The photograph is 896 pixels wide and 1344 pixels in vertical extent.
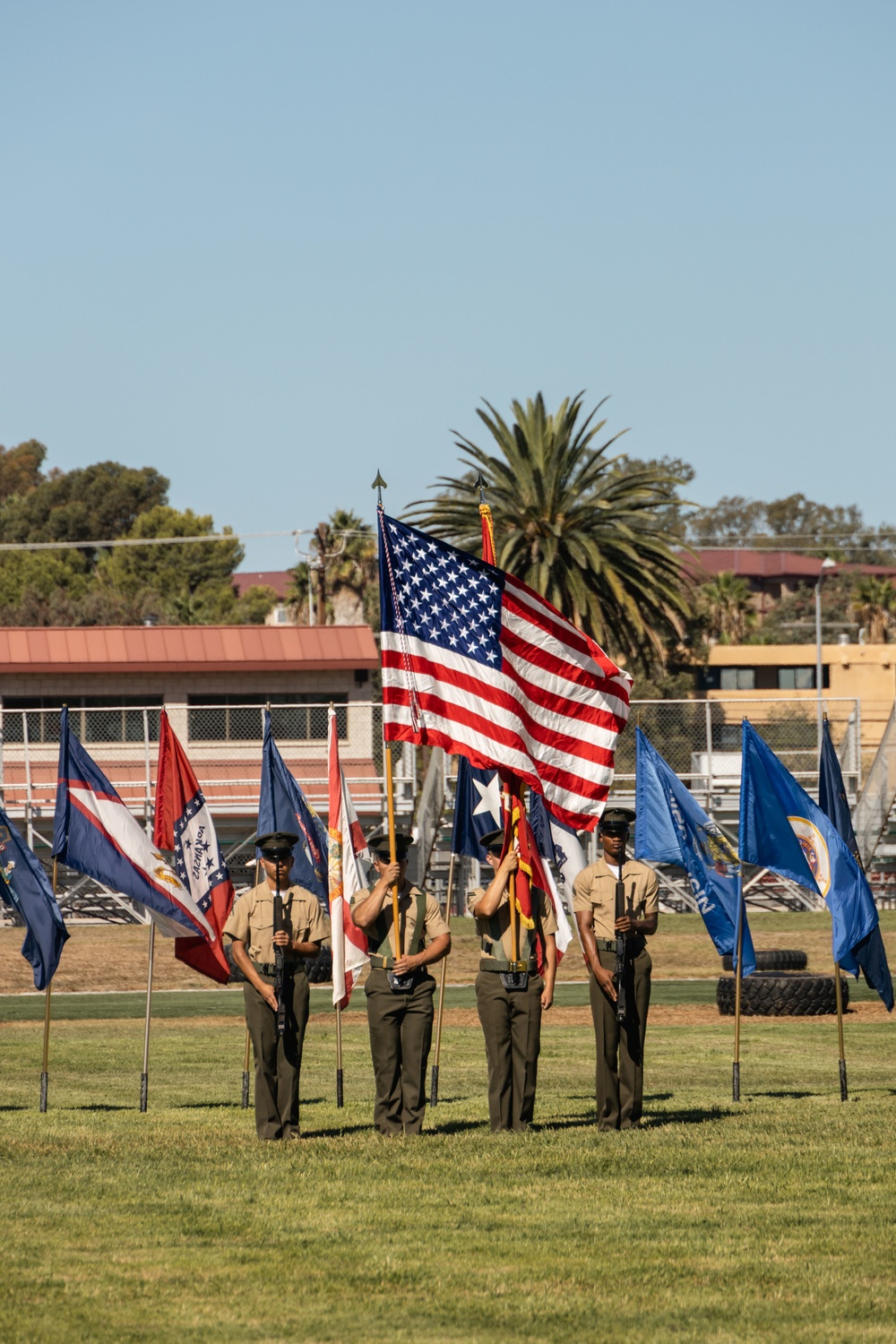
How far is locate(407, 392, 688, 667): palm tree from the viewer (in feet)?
152

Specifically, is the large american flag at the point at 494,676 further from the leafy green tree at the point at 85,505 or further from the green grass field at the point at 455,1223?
the leafy green tree at the point at 85,505

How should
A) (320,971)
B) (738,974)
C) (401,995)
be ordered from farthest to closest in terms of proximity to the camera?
(320,971)
(738,974)
(401,995)

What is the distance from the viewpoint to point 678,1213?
9.02 metres

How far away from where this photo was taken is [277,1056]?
1141cm

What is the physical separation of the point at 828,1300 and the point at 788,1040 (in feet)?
37.0

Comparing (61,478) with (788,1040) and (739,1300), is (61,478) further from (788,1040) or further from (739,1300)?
(739,1300)

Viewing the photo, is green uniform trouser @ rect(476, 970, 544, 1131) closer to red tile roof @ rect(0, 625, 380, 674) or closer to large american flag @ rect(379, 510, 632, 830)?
large american flag @ rect(379, 510, 632, 830)

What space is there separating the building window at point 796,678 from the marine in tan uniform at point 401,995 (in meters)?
62.6

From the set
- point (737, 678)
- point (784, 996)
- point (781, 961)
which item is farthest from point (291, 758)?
point (737, 678)

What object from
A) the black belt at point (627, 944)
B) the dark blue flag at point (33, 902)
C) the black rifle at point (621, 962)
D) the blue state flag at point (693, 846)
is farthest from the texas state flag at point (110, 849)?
the blue state flag at point (693, 846)

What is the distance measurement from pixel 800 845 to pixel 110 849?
206 inches

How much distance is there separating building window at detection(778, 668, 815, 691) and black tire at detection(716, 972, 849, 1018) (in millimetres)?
52673

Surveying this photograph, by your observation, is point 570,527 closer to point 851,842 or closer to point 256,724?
point 256,724

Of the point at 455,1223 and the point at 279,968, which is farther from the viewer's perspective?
the point at 279,968
